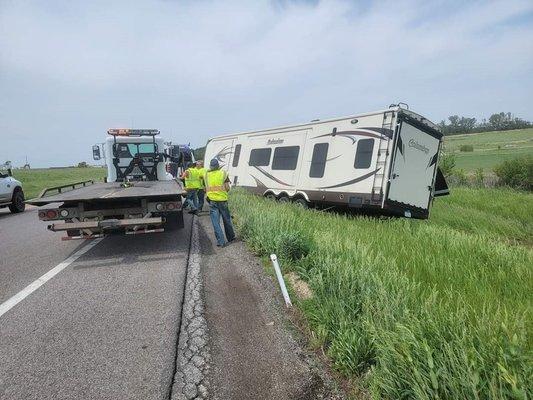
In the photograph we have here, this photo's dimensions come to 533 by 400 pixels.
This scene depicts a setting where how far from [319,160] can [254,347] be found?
8.13 meters

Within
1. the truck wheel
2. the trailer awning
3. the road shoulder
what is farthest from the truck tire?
the truck wheel

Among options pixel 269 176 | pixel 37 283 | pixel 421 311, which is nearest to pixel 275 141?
pixel 269 176

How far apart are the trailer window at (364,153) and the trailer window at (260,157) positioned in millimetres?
4155

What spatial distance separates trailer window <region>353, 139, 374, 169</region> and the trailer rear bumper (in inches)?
222

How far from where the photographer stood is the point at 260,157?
44.5 feet

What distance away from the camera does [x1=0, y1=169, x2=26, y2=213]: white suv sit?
42.0ft

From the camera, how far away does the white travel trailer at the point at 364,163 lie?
8969 mm

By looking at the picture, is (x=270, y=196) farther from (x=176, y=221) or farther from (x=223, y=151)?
(x=176, y=221)

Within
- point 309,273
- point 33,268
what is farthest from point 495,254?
point 33,268

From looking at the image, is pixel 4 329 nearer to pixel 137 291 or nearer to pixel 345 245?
pixel 137 291

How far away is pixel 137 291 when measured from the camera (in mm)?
4688

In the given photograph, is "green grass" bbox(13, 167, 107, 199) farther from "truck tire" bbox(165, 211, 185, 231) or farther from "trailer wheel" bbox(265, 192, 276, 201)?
"truck tire" bbox(165, 211, 185, 231)

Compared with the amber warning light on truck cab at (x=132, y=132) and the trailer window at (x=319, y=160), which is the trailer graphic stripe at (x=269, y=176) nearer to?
the trailer window at (x=319, y=160)

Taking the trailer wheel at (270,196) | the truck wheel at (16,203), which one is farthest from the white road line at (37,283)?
the truck wheel at (16,203)
